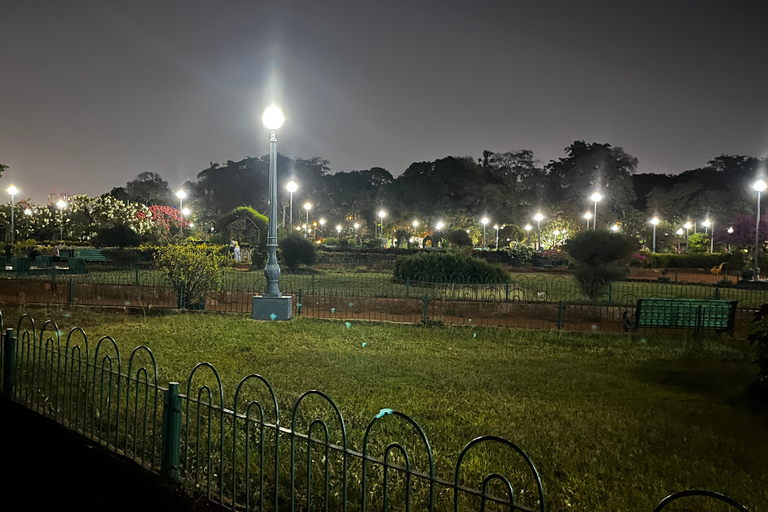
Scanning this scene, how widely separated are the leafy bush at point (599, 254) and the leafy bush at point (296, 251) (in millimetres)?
12611

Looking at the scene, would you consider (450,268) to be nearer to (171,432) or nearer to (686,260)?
(171,432)

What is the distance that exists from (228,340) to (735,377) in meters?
7.00

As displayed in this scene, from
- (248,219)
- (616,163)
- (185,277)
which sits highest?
(616,163)

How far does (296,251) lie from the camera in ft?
84.5

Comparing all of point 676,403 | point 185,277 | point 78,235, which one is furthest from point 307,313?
point 78,235

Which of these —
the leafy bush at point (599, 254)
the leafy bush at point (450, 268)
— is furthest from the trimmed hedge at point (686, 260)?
the leafy bush at point (450, 268)

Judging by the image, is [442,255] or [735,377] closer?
[735,377]

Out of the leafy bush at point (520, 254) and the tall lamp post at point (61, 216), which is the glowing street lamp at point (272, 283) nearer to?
the leafy bush at point (520, 254)

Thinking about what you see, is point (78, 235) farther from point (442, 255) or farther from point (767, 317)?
point (767, 317)

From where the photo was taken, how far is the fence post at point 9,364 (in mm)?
5422

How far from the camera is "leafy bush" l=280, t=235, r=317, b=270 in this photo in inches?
1013

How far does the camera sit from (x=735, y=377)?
7.05m

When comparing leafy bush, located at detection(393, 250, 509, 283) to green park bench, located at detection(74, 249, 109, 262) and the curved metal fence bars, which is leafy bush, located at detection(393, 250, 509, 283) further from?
green park bench, located at detection(74, 249, 109, 262)

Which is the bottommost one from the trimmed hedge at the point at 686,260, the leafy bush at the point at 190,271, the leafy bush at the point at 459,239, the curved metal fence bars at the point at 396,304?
the curved metal fence bars at the point at 396,304
